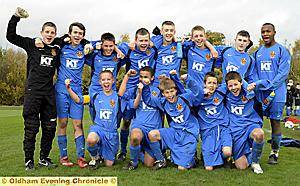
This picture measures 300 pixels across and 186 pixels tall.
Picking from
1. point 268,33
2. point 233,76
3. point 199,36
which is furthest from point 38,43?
point 268,33

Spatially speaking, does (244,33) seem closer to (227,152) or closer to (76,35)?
(227,152)

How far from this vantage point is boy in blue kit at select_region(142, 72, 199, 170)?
5996 millimetres

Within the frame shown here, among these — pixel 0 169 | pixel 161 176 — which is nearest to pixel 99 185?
pixel 161 176

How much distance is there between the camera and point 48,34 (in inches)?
234

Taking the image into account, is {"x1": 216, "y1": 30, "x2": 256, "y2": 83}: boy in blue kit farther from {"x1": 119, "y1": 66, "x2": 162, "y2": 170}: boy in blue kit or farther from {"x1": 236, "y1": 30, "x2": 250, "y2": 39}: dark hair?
{"x1": 119, "y1": 66, "x2": 162, "y2": 170}: boy in blue kit

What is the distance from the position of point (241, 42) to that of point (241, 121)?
1.29 meters

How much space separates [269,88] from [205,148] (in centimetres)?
131

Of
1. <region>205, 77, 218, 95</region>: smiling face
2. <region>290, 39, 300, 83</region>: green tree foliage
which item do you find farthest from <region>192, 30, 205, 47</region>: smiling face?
<region>290, 39, 300, 83</region>: green tree foliage

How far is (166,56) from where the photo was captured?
6.62 metres

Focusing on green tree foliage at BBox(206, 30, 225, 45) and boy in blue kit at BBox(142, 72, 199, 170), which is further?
green tree foliage at BBox(206, 30, 225, 45)

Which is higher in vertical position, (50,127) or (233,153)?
(50,127)

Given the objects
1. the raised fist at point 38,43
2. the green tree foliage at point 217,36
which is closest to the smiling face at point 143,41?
the raised fist at point 38,43

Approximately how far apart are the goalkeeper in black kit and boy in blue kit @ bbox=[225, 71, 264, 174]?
264 centimetres

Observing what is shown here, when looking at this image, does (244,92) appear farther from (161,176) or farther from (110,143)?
(110,143)
